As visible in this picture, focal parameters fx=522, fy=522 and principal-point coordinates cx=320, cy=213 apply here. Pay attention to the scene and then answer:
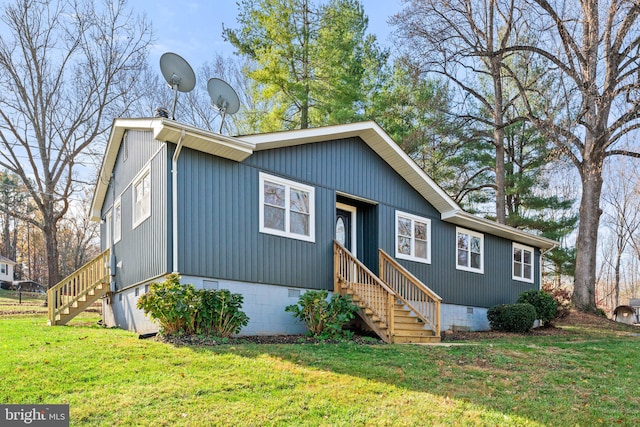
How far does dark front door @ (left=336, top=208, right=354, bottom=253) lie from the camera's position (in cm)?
1299

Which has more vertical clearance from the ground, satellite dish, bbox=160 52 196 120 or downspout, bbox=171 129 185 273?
satellite dish, bbox=160 52 196 120

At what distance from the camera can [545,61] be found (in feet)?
67.9

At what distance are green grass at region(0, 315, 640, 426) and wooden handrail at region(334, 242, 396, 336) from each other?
175cm

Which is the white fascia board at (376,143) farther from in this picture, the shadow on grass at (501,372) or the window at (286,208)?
the shadow on grass at (501,372)

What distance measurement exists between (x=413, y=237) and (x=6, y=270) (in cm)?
3886

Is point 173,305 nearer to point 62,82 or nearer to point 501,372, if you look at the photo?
point 501,372

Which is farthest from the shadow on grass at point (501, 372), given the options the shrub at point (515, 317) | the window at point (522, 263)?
the window at point (522, 263)

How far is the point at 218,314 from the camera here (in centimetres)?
876

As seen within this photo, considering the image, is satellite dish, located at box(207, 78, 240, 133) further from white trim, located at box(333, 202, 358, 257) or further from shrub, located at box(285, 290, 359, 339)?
shrub, located at box(285, 290, 359, 339)

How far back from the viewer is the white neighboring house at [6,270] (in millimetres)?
40206

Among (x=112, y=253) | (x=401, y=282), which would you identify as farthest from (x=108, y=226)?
(x=401, y=282)

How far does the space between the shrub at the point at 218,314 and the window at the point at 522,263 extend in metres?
11.7

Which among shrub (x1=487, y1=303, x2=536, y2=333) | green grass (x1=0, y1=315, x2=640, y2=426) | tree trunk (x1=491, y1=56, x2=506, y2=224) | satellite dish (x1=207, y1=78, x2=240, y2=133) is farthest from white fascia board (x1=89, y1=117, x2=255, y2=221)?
tree trunk (x1=491, y1=56, x2=506, y2=224)

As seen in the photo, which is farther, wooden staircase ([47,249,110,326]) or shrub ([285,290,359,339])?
wooden staircase ([47,249,110,326])
